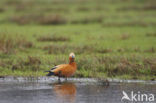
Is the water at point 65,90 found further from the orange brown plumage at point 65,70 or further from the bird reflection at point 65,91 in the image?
the orange brown plumage at point 65,70

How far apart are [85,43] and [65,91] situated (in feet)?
29.4

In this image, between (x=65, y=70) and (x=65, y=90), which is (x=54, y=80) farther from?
(x=65, y=90)

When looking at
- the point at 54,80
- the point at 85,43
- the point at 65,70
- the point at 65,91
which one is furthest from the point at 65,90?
the point at 85,43

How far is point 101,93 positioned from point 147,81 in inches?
88.6

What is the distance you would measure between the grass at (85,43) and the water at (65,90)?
2.87ft

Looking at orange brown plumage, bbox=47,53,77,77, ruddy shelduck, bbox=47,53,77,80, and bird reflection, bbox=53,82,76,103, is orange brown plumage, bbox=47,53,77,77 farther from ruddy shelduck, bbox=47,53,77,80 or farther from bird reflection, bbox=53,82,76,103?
bird reflection, bbox=53,82,76,103

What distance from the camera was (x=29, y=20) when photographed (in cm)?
2789

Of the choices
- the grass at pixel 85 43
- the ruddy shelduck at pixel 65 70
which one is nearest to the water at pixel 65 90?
the ruddy shelduck at pixel 65 70

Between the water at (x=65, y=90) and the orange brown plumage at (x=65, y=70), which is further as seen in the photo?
the orange brown plumage at (x=65, y=70)

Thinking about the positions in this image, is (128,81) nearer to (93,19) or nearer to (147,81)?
(147,81)

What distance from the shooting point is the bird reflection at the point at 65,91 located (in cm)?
884

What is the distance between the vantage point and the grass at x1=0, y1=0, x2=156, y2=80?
39.9 feet

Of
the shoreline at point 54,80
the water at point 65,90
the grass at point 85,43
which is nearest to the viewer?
the water at point 65,90

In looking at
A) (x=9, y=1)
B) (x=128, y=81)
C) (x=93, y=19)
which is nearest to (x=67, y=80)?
(x=128, y=81)
